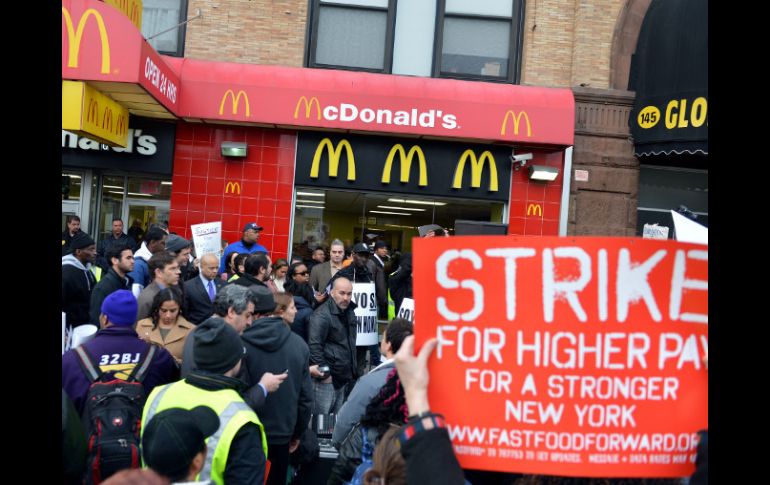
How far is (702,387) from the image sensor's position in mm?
2301

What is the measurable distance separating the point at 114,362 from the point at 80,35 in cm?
714

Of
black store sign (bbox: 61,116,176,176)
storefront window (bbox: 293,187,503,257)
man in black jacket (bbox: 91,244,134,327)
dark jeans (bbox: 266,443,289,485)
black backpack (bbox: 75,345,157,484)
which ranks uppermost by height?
black store sign (bbox: 61,116,176,176)

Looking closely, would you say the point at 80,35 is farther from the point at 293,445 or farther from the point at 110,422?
the point at 110,422

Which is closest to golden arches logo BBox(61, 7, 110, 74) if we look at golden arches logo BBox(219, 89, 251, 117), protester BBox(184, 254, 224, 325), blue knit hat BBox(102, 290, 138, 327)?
golden arches logo BBox(219, 89, 251, 117)

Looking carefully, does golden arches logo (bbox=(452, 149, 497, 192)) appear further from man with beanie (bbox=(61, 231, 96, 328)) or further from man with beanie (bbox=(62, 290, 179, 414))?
man with beanie (bbox=(62, 290, 179, 414))

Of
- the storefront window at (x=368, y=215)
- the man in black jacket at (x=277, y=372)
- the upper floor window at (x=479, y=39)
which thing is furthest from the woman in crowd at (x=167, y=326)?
the upper floor window at (x=479, y=39)

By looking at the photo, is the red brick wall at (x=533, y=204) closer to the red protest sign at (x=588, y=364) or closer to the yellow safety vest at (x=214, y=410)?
the yellow safety vest at (x=214, y=410)

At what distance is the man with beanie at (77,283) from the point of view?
707 centimetres

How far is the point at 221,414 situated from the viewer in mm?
3369

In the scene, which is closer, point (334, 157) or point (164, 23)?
point (334, 157)

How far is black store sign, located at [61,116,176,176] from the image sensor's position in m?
12.6

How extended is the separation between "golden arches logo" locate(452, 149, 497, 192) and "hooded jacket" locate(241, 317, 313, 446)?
28.1 feet

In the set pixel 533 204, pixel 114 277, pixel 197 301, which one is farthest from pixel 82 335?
pixel 533 204

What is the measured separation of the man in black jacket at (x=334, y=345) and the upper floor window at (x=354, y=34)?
708cm
